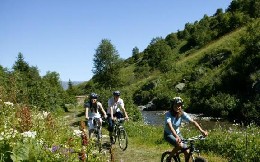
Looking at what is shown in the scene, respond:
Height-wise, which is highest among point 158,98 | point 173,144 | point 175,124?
point 158,98

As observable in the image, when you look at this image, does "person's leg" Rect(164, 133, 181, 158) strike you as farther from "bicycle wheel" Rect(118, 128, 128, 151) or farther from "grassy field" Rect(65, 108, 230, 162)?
"bicycle wheel" Rect(118, 128, 128, 151)

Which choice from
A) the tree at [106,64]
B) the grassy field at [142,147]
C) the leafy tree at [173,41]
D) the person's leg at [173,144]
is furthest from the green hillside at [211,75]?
the person's leg at [173,144]

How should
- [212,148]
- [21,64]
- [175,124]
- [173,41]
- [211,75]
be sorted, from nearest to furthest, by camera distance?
Answer: [175,124] → [212,148] → [211,75] → [21,64] → [173,41]

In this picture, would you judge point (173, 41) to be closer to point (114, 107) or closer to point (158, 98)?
point (158, 98)

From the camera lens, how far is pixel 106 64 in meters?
75.9

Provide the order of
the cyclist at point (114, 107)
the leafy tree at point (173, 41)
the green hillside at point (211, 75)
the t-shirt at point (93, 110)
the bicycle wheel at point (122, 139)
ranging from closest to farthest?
1. the t-shirt at point (93, 110)
2. the cyclist at point (114, 107)
3. the bicycle wheel at point (122, 139)
4. the green hillside at point (211, 75)
5. the leafy tree at point (173, 41)

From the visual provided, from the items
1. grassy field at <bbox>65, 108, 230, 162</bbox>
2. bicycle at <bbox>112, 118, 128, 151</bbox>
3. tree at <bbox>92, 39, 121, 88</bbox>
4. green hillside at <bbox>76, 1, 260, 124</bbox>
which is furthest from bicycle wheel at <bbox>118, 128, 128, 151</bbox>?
tree at <bbox>92, 39, 121, 88</bbox>

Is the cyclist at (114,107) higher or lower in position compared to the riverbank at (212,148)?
higher

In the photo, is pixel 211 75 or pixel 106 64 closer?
pixel 211 75

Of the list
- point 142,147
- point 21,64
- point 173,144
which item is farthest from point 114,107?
point 21,64

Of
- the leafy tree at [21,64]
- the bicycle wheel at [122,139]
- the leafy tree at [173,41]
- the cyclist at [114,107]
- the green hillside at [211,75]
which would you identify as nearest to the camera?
the cyclist at [114,107]

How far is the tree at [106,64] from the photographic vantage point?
7269 centimetres

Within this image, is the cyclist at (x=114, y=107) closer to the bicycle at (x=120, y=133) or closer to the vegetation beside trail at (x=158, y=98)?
the bicycle at (x=120, y=133)

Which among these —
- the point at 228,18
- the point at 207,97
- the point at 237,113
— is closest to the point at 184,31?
the point at 228,18
